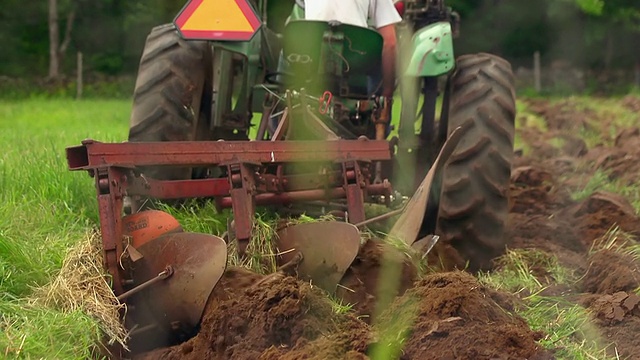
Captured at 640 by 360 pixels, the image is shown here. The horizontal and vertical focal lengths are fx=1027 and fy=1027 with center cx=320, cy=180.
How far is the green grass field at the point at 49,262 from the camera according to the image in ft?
11.8

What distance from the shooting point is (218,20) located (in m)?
4.87

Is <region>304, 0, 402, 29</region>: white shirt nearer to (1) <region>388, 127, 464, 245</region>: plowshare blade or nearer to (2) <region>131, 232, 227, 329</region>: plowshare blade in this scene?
(1) <region>388, 127, 464, 245</region>: plowshare blade

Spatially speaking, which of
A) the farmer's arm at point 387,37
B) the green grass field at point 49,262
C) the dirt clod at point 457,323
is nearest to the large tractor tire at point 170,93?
the green grass field at point 49,262

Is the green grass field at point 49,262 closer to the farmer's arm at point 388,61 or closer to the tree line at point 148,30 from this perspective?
the farmer's arm at point 388,61

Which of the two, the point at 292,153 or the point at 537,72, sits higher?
the point at 292,153

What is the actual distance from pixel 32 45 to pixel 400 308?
82.4 ft

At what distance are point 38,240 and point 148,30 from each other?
19.4 meters

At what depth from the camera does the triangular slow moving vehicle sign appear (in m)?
4.85

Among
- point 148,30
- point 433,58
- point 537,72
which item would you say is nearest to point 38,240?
point 433,58

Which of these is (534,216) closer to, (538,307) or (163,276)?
(538,307)

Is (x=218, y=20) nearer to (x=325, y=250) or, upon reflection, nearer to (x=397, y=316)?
(x=325, y=250)

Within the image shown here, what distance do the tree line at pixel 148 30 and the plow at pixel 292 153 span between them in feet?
55.4

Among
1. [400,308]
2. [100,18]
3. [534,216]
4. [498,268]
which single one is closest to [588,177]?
[534,216]

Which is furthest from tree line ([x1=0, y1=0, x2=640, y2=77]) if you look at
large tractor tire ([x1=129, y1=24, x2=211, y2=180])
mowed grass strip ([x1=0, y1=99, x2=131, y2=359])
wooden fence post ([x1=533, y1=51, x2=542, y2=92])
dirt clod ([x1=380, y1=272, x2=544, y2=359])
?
dirt clod ([x1=380, y1=272, x2=544, y2=359])
